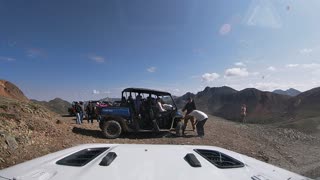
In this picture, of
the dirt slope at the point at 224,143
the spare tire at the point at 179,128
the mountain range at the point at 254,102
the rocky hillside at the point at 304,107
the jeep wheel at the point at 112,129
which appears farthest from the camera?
the mountain range at the point at 254,102

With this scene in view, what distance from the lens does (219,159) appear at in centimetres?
340

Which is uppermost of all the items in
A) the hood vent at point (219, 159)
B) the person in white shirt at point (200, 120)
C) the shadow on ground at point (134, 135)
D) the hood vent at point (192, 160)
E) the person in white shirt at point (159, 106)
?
the person in white shirt at point (159, 106)

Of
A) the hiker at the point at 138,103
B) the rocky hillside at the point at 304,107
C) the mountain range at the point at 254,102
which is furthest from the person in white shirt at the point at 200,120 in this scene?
the mountain range at the point at 254,102

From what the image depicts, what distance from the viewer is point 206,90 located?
2736 inches

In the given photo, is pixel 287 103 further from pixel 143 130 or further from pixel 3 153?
pixel 3 153

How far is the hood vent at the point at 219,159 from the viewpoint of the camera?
10.1 feet

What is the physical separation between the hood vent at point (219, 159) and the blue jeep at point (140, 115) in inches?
422

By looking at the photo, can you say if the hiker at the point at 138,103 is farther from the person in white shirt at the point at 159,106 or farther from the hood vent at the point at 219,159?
the hood vent at the point at 219,159

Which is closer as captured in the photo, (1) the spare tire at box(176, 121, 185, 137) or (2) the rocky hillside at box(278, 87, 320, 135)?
(1) the spare tire at box(176, 121, 185, 137)

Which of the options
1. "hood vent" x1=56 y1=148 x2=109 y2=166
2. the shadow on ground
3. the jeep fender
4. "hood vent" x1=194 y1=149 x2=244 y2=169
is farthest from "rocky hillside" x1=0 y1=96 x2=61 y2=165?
"hood vent" x1=194 y1=149 x2=244 y2=169

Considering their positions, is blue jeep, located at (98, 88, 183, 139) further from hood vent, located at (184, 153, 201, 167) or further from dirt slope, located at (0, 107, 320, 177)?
hood vent, located at (184, 153, 201, 167)

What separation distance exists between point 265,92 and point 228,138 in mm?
43798

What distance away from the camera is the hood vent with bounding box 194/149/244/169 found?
306cm

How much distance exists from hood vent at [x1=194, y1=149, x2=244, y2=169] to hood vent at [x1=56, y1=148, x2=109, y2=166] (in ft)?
3.81
